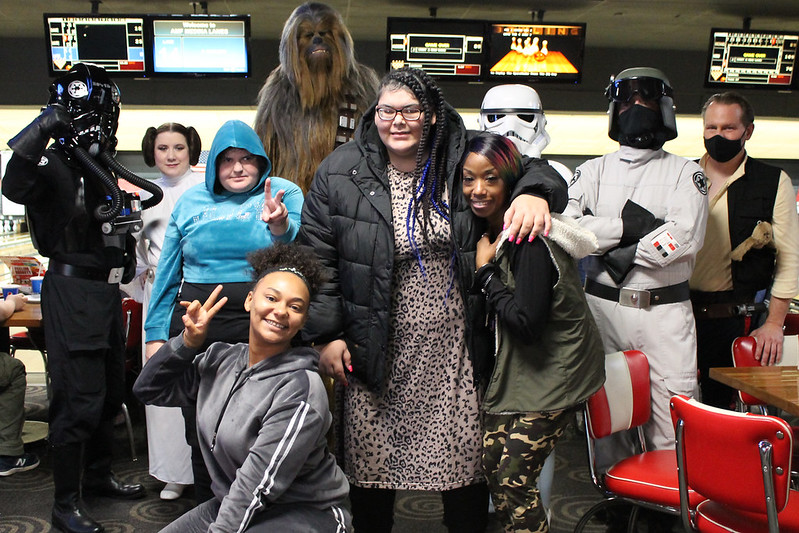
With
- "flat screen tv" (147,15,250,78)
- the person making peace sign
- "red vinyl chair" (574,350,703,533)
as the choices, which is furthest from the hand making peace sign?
"flat screen tv" (147,15,250,78)

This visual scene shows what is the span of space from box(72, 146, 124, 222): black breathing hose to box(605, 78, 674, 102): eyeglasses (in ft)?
6.27

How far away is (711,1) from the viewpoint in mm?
5719

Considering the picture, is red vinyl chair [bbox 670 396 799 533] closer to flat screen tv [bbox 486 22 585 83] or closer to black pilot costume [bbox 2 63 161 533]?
black pilot costume [bbox 2 63 161 533]

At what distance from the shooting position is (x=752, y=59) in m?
5.97

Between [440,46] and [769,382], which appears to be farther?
[440,46]

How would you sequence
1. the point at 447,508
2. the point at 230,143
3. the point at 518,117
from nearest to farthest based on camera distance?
the point at 447,508 < the point at 230,143 < the point at 518,117

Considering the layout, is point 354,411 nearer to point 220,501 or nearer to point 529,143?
point 220,501

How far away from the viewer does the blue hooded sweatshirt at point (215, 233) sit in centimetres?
229

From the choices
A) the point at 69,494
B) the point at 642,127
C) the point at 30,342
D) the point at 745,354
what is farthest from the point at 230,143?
the point at 30,342

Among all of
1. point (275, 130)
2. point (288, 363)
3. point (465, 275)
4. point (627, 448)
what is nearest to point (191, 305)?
point (288, 363)

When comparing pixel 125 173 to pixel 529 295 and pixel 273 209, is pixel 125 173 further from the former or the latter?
pixel 529 295

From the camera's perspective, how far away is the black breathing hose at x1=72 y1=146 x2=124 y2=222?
8.91 feet

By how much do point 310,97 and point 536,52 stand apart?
353cm

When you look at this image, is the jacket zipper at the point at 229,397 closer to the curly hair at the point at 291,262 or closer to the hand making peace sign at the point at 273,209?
the curly hair at the point at 291,262
